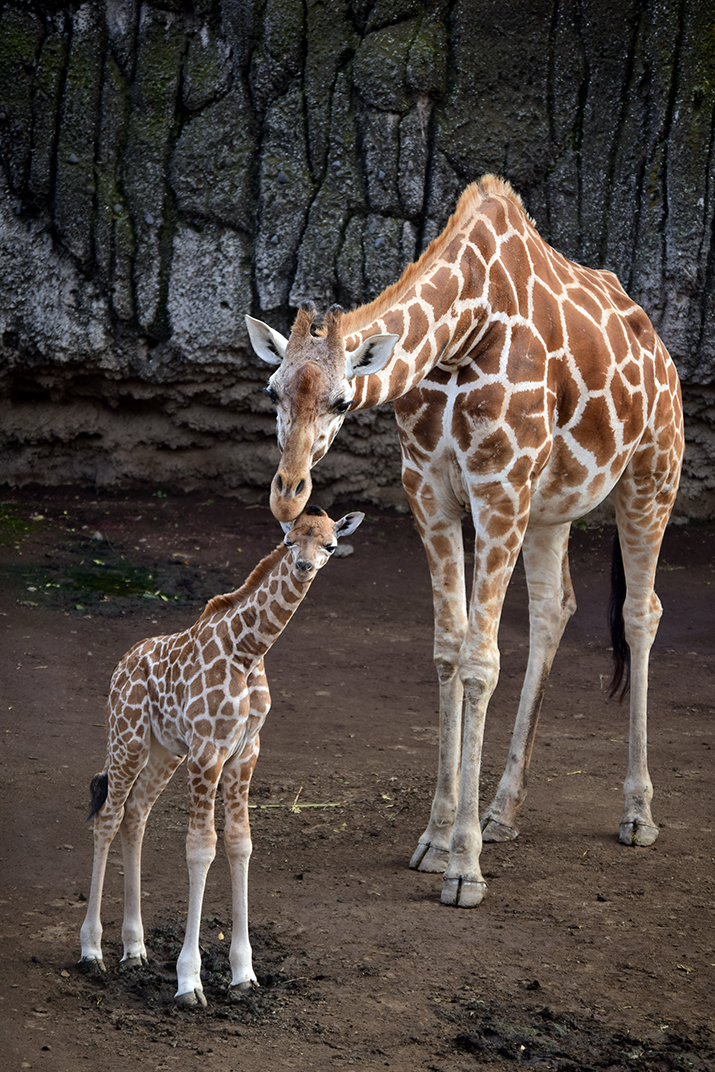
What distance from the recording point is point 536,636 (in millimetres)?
5633

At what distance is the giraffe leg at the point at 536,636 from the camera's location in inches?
214

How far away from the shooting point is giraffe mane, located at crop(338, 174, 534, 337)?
4.22 meters

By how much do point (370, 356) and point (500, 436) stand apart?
88 cm

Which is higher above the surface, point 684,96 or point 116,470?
point 684,96

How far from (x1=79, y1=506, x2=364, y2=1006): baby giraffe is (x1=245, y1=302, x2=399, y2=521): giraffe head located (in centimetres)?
12

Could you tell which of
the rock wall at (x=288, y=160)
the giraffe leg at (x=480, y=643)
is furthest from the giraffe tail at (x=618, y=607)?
the rock wall at (x=288, y=160)

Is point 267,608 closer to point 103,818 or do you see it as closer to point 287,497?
point 287,497

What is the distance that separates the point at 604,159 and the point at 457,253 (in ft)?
20.0

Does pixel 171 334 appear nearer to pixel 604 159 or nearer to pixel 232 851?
pixel 604 159

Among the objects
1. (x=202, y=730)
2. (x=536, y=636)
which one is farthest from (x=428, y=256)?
(x=202, y=730)

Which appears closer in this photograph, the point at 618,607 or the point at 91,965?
the point at 91,965

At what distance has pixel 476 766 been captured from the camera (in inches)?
183

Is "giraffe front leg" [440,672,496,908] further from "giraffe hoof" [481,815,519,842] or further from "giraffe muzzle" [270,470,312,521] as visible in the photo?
"giraffe muzzle" [270,470,312,521]

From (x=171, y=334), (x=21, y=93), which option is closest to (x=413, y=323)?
(x=171, y=334)
